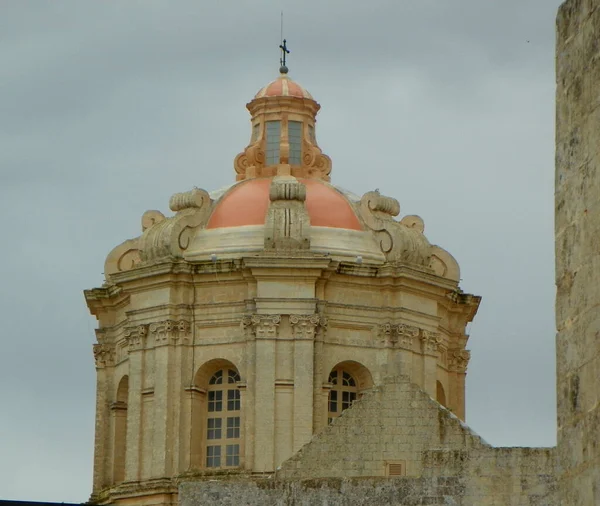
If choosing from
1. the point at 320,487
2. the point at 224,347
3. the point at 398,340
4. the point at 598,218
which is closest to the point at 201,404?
the point at 224,347

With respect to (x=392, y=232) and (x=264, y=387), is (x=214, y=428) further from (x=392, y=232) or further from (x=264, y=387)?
(x=392, y=232)

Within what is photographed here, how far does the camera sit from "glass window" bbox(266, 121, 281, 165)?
57969 mm

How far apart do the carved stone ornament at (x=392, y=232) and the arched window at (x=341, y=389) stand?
10.4 feet

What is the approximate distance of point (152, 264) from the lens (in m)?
54.2

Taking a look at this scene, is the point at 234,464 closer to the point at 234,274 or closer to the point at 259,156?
the point at 234,274

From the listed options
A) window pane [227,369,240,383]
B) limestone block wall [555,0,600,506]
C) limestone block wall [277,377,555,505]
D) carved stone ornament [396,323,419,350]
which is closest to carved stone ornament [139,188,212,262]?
window pane [227,369,240,383]

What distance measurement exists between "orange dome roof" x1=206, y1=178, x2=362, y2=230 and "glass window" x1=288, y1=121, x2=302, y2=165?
1329 millimetres

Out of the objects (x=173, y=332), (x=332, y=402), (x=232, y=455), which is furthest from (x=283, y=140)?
(x=232, y=455)

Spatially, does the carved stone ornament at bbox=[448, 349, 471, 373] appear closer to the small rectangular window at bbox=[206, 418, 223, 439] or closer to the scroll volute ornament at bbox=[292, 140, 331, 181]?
the scroll volute ornament at bbox=[292, 140, 331, 181]

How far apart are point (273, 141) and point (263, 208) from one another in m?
3.12

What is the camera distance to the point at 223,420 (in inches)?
2108

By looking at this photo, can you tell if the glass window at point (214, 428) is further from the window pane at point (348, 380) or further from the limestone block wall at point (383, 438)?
the limestone block wall at point (383, 438)

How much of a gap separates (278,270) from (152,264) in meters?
3.52

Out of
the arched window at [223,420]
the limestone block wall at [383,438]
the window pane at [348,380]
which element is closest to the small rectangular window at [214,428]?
the arched window at [223,420]
